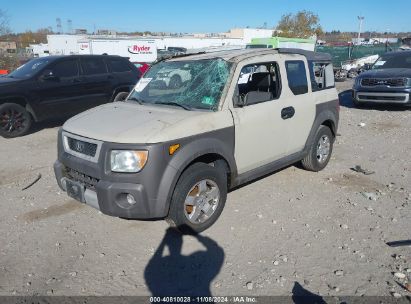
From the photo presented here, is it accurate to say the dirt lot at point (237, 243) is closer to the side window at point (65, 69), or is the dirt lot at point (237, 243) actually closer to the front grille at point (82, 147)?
the front grille at point (82, 147)

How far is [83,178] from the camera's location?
145 inches

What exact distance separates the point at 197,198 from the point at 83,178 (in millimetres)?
1192

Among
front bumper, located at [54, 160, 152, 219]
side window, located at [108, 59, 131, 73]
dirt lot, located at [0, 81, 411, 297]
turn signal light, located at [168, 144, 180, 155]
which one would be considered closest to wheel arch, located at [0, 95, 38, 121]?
side window, located at [108, 59, 131, 73]

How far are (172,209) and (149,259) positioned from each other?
1.71 feet

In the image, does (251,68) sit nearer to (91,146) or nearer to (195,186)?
(195,186)

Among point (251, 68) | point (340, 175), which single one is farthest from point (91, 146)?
point (340, 175)

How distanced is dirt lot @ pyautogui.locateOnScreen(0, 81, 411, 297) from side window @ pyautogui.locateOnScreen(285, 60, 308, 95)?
54.0 inches

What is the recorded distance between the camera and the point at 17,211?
4.48m

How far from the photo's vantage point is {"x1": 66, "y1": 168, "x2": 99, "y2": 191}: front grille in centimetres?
358

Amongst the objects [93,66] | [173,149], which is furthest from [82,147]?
[93,66]

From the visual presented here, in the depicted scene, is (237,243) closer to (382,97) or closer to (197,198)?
(197,198)

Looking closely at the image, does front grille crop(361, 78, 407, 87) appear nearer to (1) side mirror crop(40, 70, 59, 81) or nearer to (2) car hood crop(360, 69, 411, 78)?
(2) car hood crop(360, 69, 411, 78)

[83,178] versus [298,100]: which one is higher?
[298,100]

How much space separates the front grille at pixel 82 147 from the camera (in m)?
3.55
